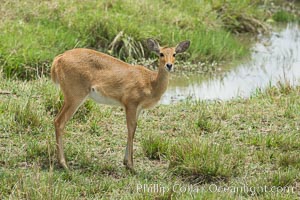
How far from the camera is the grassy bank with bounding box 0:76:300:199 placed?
257 inches

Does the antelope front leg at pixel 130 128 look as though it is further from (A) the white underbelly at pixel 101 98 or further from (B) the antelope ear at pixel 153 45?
(B) the antelope ear at pixel 153 45

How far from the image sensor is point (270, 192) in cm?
648

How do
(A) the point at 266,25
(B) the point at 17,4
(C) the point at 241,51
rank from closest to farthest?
1. (B) the point at 17,4
2. (C) the point at 241,51
3. (A) the point at 266,25

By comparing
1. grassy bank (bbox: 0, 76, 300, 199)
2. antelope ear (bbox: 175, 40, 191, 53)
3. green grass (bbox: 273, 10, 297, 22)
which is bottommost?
green grass (bbox: 273, 10, 297, 22)

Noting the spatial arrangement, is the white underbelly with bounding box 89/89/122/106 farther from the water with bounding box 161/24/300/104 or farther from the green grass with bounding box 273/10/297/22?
the green grass with bounding box 273/10/297/22

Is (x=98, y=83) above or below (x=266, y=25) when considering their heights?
above

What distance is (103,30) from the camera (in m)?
12.5

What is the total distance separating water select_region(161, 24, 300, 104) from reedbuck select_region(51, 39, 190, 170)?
3.09 metres

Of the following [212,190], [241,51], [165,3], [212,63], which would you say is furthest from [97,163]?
[165,3]

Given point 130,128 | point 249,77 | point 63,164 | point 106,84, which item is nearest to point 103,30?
point 249,77

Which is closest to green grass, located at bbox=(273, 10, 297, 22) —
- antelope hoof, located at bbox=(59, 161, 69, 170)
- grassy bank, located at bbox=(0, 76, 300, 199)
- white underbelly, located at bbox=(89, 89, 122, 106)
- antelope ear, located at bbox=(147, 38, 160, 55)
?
grassy bank, located at bbox=(0, 76, 300, 199)

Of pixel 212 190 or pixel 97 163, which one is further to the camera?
pixel 97 163

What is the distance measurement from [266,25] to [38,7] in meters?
5.69

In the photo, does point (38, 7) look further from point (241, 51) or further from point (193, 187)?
point (193, 187)
